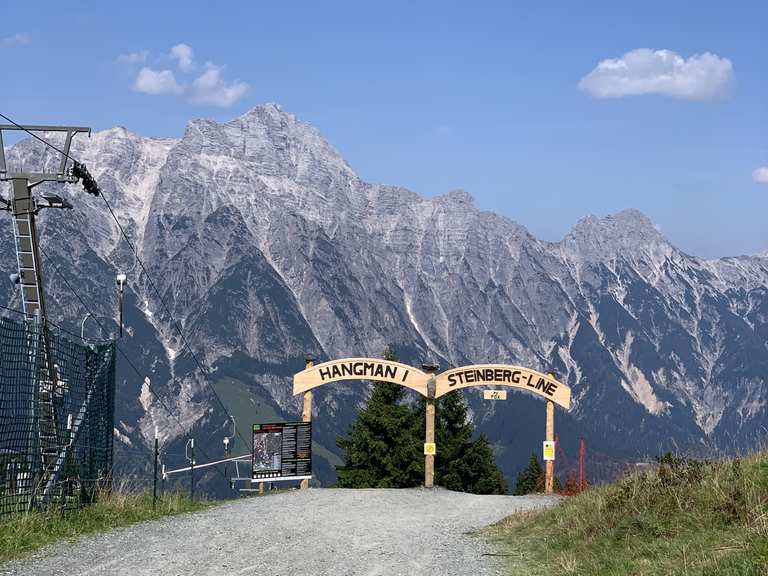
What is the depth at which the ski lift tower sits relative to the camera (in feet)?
58.0

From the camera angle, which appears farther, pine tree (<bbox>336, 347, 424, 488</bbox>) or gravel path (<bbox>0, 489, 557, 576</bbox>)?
pine tree (<bbox>336, 347, 424, 488</bbox>)

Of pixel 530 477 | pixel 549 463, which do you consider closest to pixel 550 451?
pixel 549 463

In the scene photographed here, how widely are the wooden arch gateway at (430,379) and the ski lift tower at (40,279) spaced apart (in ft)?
43.7

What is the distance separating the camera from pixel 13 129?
2830cm

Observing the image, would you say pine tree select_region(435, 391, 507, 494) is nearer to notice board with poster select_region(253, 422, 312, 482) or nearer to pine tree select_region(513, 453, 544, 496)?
pine tree select_region(513, 453, 544, 496)

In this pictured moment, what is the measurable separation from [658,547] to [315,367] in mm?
27963

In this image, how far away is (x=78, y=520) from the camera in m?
17.4

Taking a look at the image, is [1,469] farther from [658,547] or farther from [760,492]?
[760,492]

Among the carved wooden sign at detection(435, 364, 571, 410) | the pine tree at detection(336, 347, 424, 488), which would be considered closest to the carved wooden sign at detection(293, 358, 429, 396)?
the carved wooden sign at detection(435, 364, 571, 410)

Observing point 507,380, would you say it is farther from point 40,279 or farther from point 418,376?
point 40,279

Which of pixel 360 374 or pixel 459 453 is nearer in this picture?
pixel 360 374

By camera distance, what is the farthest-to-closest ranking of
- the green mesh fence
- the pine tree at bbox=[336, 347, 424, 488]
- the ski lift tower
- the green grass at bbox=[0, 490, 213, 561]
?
1. the pine tree at bbox=[336, 347, 424, 488]
2. the ski lift tower
3. the green mesh fence
4. the green grass at bbox=[0, 490, 213, 561]

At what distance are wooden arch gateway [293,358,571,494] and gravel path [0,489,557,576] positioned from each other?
16014mm

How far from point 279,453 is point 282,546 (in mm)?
21661
